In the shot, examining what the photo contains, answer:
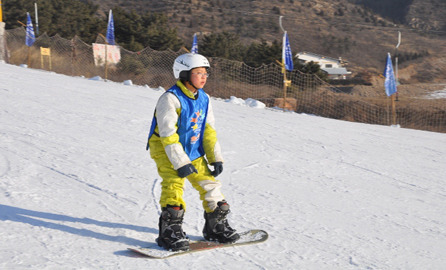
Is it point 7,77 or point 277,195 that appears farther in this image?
point 7,77

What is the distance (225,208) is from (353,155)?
5.10m

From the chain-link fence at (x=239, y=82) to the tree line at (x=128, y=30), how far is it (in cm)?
621

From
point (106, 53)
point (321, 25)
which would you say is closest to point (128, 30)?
point (106, 53)

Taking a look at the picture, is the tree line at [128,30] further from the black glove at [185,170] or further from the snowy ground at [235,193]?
the black glove at [185,170]

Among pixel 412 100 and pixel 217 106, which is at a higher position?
pixel 217 106

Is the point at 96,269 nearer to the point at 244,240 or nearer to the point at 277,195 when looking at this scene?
the point at 244,240

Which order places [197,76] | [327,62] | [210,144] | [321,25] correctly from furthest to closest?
[321,25], [327,62], [210,144], [197,76]

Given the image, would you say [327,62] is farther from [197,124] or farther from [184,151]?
[184,151]

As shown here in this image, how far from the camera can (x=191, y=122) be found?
398 centimetres

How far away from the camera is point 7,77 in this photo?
42.0ft

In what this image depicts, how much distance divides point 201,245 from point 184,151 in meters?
0.73

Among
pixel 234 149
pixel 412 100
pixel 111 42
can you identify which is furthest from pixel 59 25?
pixel 234 149

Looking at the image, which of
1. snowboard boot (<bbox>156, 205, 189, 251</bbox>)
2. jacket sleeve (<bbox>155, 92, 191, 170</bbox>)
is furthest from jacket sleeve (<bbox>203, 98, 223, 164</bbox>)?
snowboard boot (<bbox>156, 205, 189, 251</bbox>)

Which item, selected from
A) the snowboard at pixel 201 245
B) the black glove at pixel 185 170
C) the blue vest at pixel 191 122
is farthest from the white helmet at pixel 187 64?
the snowboard at pixel 201 245
